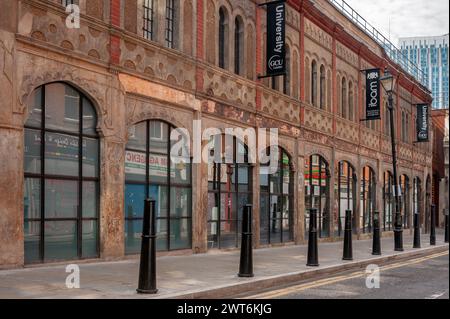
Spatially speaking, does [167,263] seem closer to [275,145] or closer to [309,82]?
[275,145]

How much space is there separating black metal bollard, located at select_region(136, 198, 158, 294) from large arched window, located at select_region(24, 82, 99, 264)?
3.75 meters

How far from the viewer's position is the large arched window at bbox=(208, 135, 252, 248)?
1728 cm

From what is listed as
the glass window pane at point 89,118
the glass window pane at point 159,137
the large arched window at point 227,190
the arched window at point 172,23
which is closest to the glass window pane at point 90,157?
the glass window pane at point 89,118

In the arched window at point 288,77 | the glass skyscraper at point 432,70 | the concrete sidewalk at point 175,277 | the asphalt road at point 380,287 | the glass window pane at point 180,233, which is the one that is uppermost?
the glass skyscraper at point 432,70

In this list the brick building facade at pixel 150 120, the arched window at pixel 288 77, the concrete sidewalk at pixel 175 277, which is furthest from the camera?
the arched window at pixel 288 77

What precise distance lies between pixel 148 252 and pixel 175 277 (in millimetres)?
2361

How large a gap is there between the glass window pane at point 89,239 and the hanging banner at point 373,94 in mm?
19508

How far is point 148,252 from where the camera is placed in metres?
8.33

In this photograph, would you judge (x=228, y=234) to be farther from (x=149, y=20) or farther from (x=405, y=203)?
(x=405, y=203)

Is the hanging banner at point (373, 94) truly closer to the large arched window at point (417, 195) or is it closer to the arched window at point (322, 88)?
the arched window at point (322, 88)

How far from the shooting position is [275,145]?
20.8 meters

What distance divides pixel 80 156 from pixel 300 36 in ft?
42.8

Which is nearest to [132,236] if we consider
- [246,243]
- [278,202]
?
[246,243]

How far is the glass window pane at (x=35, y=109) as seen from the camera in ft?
37.5
